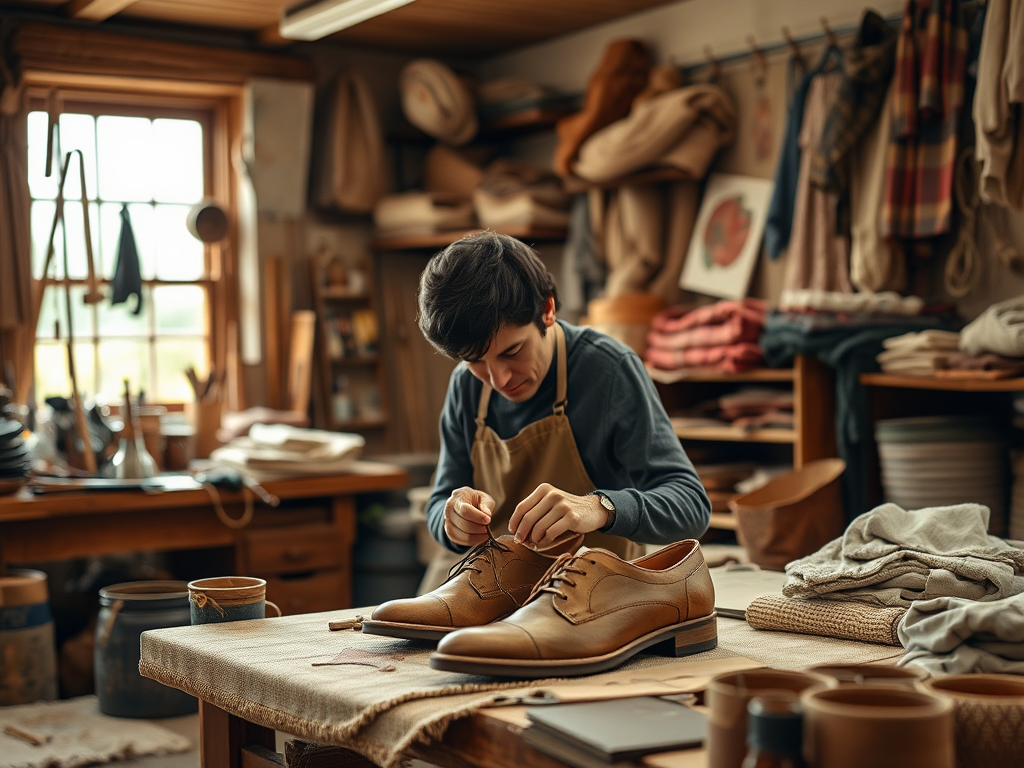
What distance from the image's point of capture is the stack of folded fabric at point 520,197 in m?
5.46

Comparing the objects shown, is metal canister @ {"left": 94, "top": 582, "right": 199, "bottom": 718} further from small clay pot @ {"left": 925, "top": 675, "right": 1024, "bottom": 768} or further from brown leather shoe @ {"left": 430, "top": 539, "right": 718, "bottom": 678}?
small clay pot @ {"left": 925, "top": 675, "right": 1024, "bottom": 768}

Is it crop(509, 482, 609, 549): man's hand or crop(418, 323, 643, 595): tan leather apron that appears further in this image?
crop(418, 323, 643, 595): tan leather apron

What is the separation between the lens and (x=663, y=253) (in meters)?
5.29

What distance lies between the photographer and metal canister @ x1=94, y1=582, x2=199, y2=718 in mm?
4078

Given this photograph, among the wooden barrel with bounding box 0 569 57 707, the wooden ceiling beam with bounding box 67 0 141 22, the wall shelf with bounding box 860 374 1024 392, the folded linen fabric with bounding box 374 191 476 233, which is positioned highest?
the wooden ceiling beam with bounding box 67 0 141 22

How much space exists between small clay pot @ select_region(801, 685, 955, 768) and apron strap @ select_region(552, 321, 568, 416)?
138 cm

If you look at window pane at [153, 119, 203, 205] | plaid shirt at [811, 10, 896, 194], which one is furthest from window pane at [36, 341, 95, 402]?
plaid shirt at [811, 10, 896, 194]

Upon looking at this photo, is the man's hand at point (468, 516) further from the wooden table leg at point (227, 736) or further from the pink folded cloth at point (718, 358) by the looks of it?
the pink folded cloth at point (718, 358)

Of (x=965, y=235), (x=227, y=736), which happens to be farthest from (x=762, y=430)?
(x=227, y=736)

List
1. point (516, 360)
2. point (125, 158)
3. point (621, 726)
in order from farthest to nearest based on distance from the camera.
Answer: point (125, 158) < point (516, 360) < point (621, 726)

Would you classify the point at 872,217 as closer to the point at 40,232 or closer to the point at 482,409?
the point at 482,409

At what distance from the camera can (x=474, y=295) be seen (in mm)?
2131

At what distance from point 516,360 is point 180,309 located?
3.88 m

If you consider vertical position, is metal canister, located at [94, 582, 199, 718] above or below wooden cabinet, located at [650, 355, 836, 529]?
below
